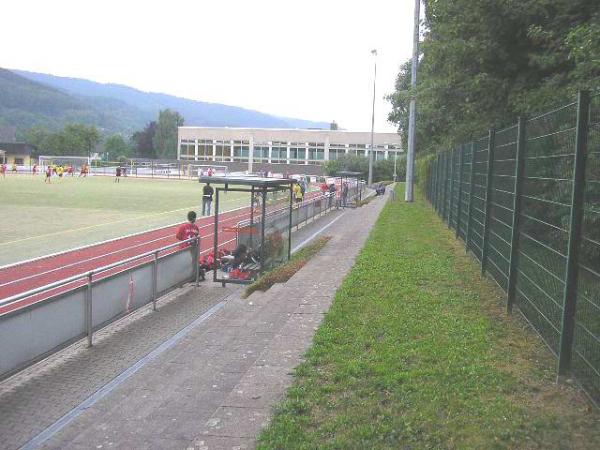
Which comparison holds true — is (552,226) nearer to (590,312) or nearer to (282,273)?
(590,312)

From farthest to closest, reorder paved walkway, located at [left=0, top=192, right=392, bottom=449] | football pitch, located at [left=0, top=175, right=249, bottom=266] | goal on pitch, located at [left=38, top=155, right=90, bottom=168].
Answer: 1. goal on pitch, located at [left=38, top=155, right=90, bottom=168]
2. football pitch, located at [left=0, top=175, right=249, bottom=266]
3. paved walkway, located at [left=0, top=192, right=392, bottom=449]

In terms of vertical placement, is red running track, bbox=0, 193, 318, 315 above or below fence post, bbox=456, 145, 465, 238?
below

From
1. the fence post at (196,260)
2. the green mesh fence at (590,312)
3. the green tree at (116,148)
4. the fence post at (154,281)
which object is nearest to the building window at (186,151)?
the green tree at (116,148)

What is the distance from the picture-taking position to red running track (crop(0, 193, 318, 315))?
12.4m

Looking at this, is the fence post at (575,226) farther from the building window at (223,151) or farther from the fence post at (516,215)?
the building window at (223,151)

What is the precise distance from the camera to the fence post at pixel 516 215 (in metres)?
7.38

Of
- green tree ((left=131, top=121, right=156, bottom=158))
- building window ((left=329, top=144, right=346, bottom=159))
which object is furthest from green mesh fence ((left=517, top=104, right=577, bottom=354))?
green tree ((left=131, top=121, right=156, bottom=158))

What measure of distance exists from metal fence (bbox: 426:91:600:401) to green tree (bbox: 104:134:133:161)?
175 m

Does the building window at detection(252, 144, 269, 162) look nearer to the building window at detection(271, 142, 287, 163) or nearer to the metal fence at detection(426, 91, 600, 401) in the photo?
the building window at detection(271, 142, 287, 163)

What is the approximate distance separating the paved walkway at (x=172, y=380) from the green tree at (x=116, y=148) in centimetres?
17307

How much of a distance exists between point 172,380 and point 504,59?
12933mm

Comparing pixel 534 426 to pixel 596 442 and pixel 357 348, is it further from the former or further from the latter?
pixel 357 348

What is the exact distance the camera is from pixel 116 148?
178 m

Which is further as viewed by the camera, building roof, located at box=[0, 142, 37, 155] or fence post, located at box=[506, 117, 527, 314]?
building roof, located at box=[0, 142, 37, 155]
